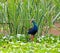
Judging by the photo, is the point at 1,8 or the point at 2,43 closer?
the point at 2,43

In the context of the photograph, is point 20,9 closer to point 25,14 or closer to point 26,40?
point 25,14

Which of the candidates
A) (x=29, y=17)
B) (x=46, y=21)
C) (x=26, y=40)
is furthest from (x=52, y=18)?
(x=26, y=40)

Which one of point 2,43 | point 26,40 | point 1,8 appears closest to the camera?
point 2,43

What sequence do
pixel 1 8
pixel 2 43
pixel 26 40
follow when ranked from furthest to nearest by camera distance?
1. pixel 1 8
2. pixel 26 40
3. pixel 2 43

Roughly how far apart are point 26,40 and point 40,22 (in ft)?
3.13

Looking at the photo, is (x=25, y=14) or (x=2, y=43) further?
(x=25, y=14)

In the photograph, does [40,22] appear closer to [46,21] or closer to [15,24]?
[46,21]

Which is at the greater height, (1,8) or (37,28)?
(1,8)

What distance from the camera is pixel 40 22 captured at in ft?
26.0

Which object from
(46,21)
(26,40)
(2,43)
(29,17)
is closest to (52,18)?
(46,21)

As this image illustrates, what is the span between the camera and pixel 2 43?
6520 millimetres

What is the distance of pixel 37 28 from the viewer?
7.58 meters

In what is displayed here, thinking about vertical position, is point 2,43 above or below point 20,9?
below

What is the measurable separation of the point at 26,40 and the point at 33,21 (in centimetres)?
62
